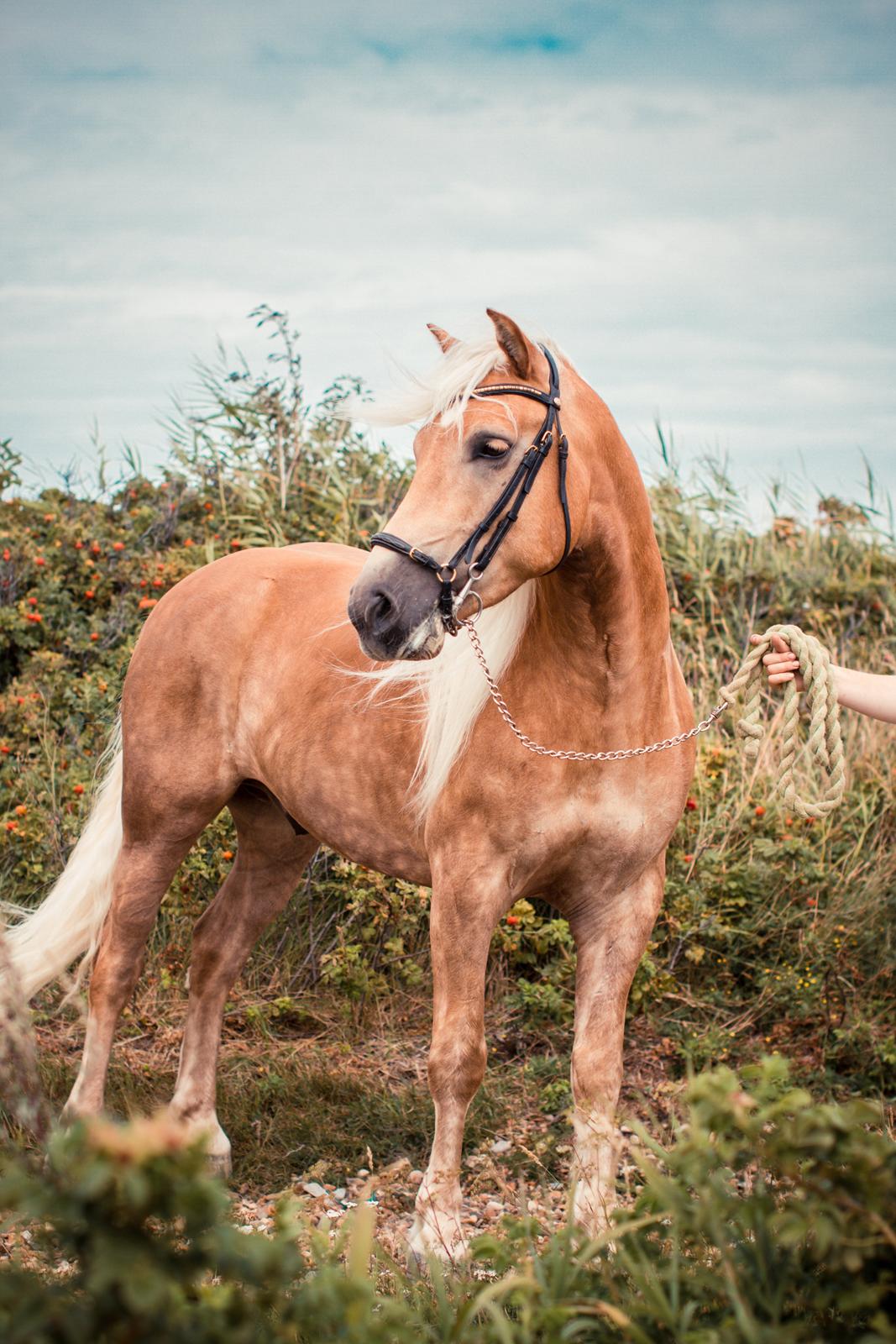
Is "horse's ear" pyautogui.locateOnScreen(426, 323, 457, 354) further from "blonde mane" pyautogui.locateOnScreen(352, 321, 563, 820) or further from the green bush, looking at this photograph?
the green bush

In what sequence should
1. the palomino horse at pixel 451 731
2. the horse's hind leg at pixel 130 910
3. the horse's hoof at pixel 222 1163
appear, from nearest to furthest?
the palomino horse at pixel 451 731 → the horse's hoof at pixel 222 1163 → the horse's hind leg at pixel 130 910

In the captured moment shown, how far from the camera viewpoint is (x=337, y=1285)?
4.40 ft

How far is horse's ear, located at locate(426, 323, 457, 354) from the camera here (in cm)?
286

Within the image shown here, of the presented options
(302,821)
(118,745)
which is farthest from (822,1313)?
(118,745)

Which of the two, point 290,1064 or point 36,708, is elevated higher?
point 36,708

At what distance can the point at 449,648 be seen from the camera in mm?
3057

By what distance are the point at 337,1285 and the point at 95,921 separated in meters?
2.98

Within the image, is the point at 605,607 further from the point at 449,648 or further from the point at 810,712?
the point at 810,712

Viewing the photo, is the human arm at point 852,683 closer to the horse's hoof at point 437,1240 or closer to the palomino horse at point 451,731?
the palomino horse at point 451,731

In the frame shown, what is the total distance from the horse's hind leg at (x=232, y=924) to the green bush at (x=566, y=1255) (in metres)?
2.23

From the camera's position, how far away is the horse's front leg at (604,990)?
119 inches

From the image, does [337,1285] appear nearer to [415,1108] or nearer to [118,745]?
[415,1108]

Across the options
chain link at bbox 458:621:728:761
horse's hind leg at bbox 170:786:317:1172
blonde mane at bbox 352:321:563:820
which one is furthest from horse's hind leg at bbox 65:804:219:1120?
chain link at bbox 458:621:728:761

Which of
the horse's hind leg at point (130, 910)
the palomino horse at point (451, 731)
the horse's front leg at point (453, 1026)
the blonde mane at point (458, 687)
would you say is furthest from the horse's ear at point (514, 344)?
the horse's hind leg at point (130, 910)
